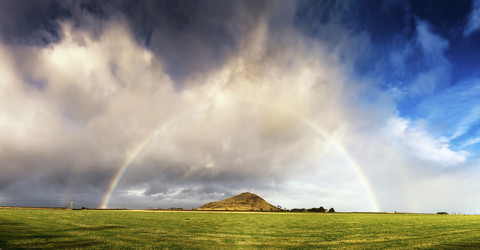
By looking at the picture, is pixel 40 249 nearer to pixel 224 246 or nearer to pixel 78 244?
pixel 78 244

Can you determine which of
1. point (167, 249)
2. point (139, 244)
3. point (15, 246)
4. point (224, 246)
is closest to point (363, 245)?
point (224, 246)

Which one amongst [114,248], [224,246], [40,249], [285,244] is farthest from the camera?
[285,244]

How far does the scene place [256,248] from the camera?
1988 centimetres

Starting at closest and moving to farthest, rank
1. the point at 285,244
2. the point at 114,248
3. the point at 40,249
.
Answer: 1. the point at 40,249
2. the point at 114,248
3. the point at 285,244

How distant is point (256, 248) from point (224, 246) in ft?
8.60

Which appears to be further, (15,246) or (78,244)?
(78,244)

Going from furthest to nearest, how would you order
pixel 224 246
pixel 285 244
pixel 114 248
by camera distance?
pixel 285 244
pixel 224 246
pixel 114 248

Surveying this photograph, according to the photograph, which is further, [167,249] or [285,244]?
[285,244]

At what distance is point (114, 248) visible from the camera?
61.7ft

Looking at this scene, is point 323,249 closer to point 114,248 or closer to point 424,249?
point 424,249

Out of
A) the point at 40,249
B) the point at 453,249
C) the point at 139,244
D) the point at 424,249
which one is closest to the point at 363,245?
the point at 424,249

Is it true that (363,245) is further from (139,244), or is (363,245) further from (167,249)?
(139,244)

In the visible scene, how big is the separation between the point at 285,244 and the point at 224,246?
5355mm

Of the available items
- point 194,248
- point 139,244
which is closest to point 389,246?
point 194,248
